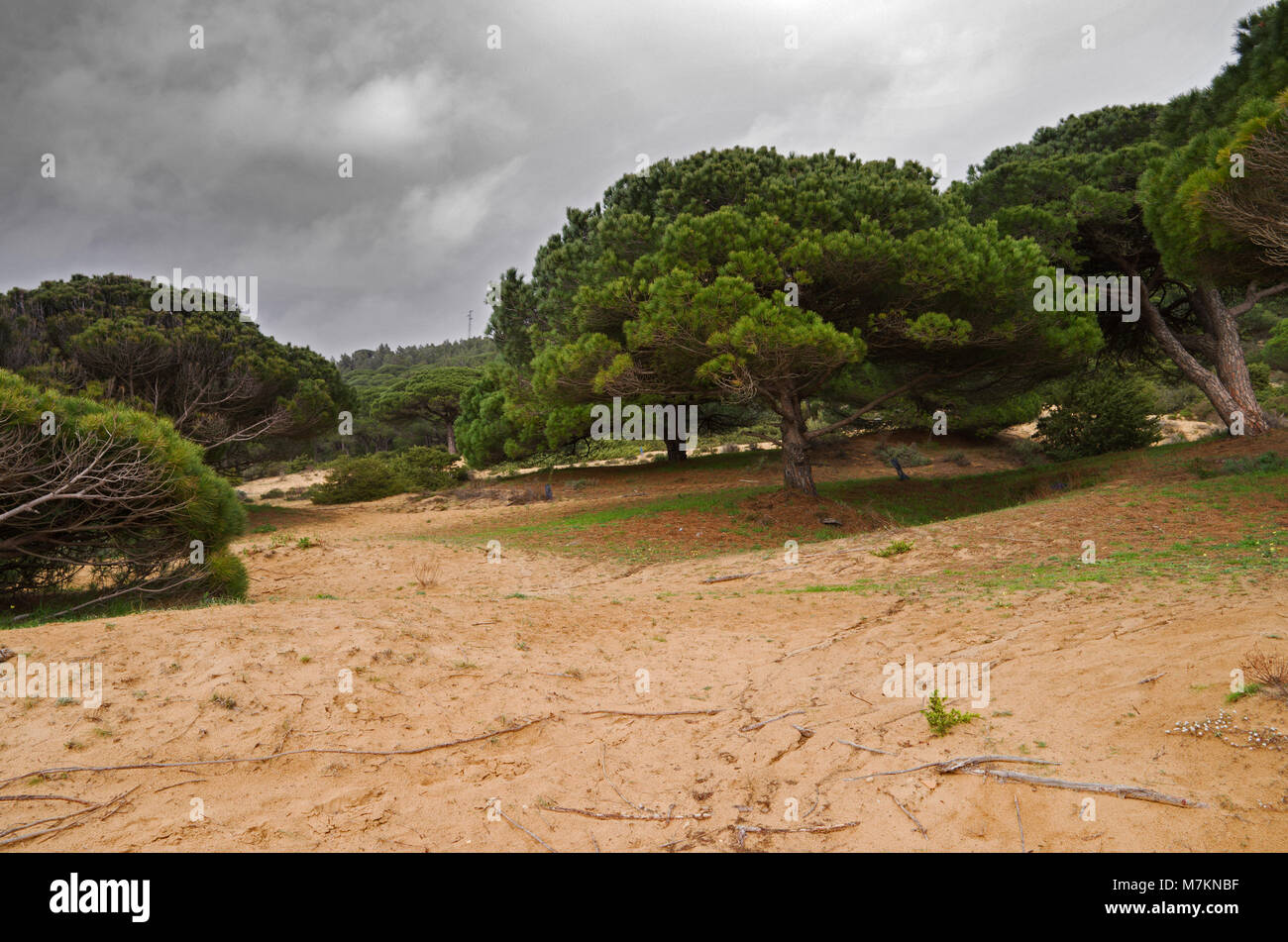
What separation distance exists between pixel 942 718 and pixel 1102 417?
21.6 meters

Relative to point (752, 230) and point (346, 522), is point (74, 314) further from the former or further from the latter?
point (752, 230)

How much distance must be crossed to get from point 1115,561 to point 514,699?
7.77 m

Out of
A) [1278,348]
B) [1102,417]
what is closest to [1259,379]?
[1278,348]

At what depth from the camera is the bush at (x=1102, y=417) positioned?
794 inches

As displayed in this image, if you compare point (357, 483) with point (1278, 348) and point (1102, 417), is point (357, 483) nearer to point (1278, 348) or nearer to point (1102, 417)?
point (1102, 417)

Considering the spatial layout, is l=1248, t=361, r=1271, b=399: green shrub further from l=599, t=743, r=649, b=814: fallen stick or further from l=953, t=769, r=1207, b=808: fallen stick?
l=599, t=743, r=649, b=814: fallen stick

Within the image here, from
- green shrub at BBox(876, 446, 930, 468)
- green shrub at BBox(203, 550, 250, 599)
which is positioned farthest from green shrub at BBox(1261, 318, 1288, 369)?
green shrub at BBox(203, 550, 250, 599)

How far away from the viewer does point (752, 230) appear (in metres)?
13.9

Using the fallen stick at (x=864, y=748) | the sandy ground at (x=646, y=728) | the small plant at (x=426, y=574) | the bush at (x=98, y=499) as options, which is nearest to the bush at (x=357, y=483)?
the small plant at (x=426, y=574)

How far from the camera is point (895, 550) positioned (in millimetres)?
10508

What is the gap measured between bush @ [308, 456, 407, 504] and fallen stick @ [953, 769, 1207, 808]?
2835 centimetres

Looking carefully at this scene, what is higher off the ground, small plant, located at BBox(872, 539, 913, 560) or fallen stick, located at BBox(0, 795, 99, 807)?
small plant, located at BBox(872, 539, 913, 560)

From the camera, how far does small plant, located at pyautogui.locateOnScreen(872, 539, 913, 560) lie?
10.5 metres

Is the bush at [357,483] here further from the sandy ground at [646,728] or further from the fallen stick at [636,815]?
the fallen stick at [636,815]
